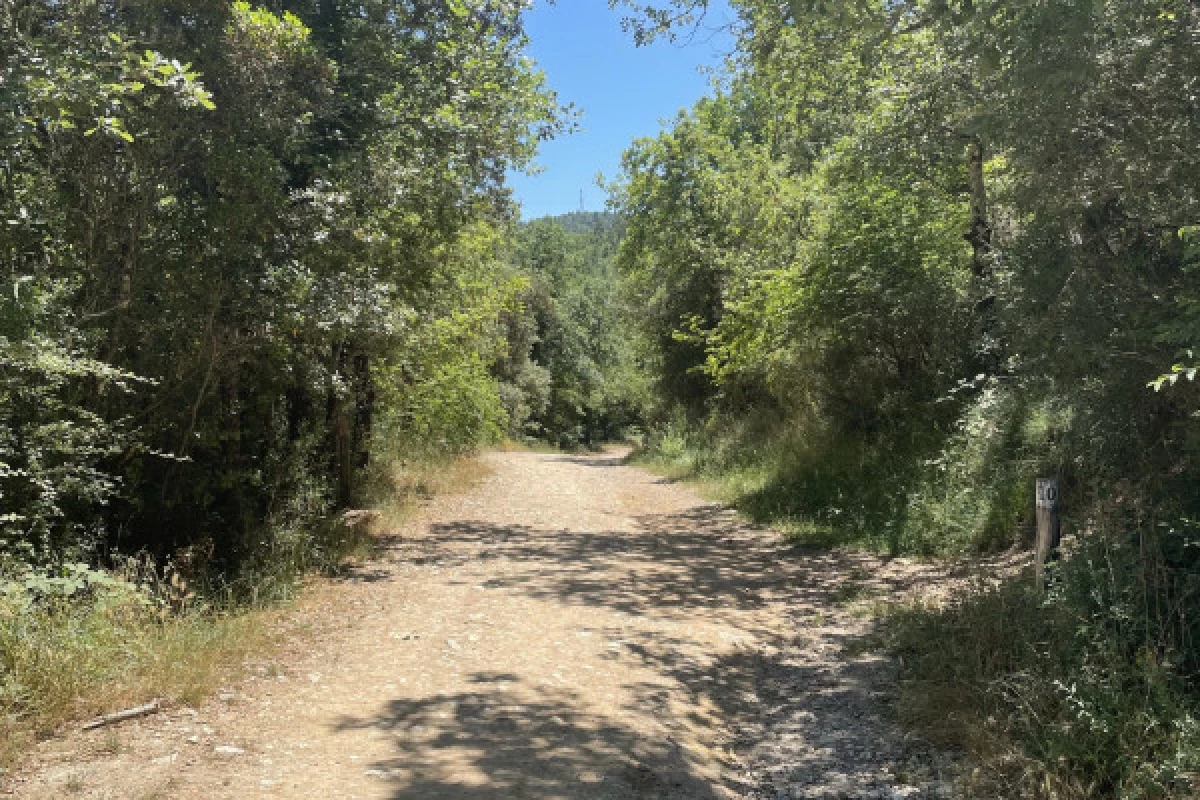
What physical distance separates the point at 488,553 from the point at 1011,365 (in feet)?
21.3

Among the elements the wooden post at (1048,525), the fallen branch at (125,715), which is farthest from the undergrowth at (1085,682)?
the fallen branch at (125,715)

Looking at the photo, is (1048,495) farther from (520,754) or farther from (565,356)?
(565,356)

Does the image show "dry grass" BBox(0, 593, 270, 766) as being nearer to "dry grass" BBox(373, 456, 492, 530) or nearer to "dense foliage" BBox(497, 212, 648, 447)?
"dry grass" BBox(373, 456, 492, 530)

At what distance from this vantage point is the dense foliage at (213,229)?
18.9ft

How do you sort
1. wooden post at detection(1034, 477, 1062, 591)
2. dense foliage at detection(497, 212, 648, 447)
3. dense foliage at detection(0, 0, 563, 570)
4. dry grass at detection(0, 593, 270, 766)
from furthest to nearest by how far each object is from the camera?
dense foliage at detection(497, 212, 648, 447)
dense foliage at detection(0, 0, 563, 570)
wooden post at detection(1034, 477, 1062, 591)
dry grass at detection(0, 593, 270, 766)

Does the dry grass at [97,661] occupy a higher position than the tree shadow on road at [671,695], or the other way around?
the dry grass at [97,661]

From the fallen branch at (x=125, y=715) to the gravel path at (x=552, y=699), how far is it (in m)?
0.08

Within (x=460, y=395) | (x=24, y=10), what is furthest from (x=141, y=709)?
(x=460, y=395)

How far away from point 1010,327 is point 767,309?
7.56 metres

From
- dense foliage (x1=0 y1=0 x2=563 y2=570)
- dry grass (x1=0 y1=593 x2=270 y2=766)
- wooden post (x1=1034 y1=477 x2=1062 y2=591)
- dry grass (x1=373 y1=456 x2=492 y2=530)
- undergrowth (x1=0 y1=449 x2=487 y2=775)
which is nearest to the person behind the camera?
dry grass (x1=0 y1=593 x2=270 y2=766)

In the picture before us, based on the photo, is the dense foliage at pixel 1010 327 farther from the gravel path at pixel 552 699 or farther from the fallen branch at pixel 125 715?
the fallen branch at pixel 125 715

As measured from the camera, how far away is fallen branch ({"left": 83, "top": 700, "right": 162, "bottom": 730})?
14.7 ft

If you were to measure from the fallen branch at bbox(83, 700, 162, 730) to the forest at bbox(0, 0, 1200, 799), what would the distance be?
20 centimetres

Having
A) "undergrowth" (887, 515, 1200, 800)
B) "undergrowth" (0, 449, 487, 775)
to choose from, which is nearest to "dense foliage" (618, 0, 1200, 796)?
"undergrowth" (887, 515, 1200, 800)
